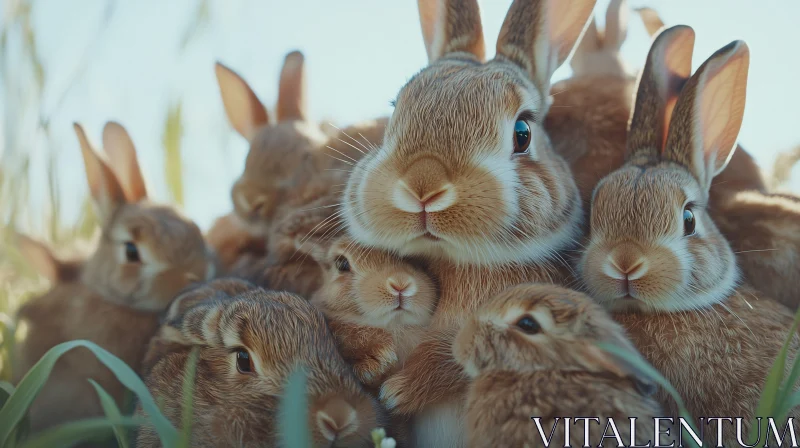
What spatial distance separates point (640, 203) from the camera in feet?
9.06

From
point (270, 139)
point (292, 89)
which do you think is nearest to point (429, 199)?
point (270, 139)

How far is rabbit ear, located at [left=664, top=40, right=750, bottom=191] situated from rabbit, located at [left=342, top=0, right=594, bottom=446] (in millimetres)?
483

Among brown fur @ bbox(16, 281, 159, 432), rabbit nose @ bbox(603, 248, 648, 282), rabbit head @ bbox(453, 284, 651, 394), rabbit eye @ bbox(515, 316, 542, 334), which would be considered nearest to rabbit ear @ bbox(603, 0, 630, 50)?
rabbit nose @ bbox(603, 248, 648, 282)

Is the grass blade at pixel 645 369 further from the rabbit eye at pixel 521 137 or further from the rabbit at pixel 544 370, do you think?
the rabbit eye at pixel 521 137

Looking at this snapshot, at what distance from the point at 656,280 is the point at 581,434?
2.35 ft

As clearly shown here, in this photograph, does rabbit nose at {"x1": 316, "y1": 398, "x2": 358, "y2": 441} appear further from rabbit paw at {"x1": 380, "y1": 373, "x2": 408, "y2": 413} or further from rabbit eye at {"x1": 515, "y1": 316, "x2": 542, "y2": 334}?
rabbit eye at {"x1": 515, "y1": 316, "x2": 542, "y2": 334}

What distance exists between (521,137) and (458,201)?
0.50 m

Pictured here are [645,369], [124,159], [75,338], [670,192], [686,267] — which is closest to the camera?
[645,369]

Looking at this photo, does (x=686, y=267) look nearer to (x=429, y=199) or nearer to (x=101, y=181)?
(x=429, y=199)

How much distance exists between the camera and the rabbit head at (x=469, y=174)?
259 centimetres

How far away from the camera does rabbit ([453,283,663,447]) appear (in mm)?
2217

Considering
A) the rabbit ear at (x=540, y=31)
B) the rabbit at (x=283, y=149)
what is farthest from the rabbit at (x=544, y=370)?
the rabbit at (x=283, y=149)

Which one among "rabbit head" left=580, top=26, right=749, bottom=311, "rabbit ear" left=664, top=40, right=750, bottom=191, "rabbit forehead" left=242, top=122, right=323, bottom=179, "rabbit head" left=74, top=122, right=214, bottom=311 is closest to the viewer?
"rabbit head" left=580, top=26, right=749, bottom=311

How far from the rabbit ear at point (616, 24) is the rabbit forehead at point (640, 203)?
1.91m
